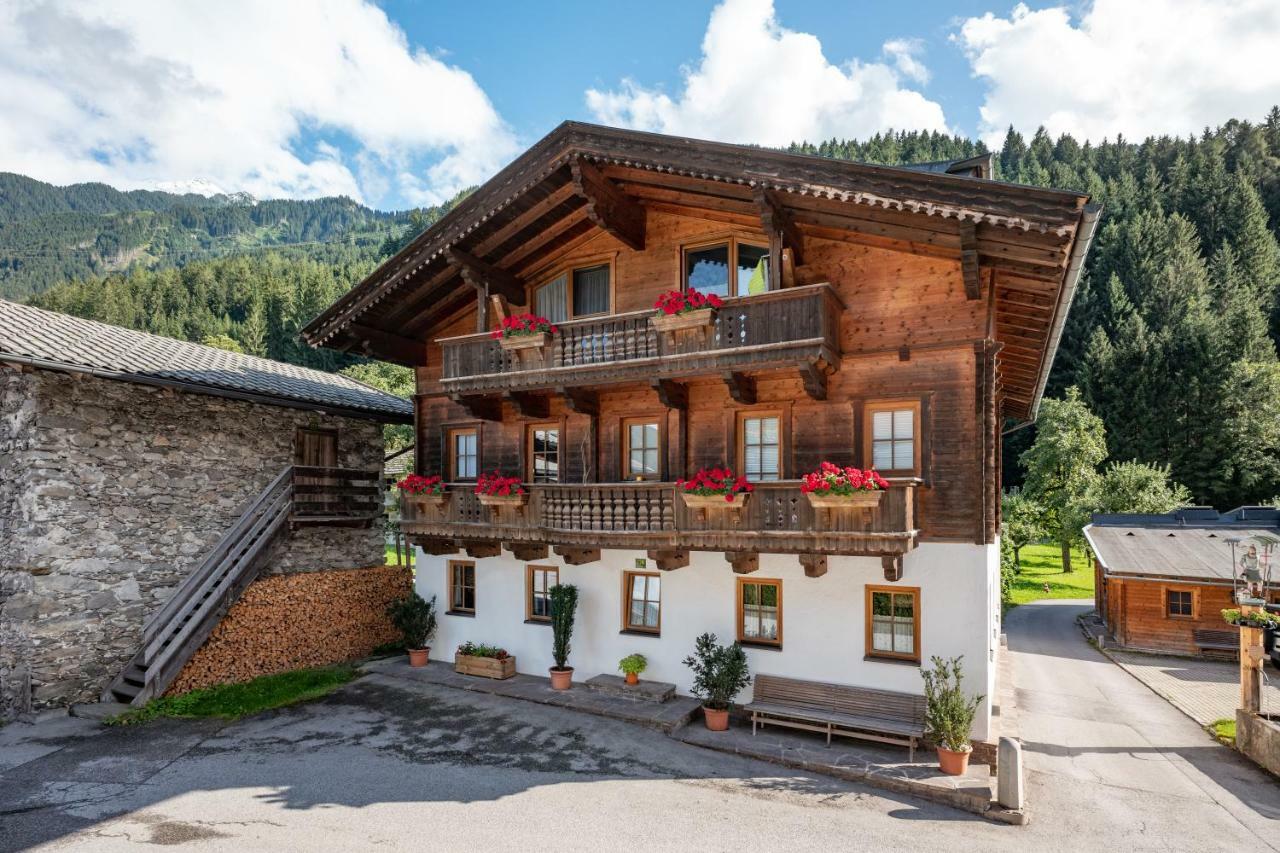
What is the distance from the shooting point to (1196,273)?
2571 inches

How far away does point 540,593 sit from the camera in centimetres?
1609

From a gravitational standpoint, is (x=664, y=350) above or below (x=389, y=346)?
below

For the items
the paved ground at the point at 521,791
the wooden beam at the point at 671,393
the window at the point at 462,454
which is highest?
the wooden beam at the point at 671,393

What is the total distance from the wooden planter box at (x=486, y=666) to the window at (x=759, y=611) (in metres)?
5.77

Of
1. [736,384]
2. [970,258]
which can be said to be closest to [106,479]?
[736,384]

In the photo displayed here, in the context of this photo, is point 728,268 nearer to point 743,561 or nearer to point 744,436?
point 744,436

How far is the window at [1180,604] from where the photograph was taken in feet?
75.7

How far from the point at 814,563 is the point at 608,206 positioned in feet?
27.3

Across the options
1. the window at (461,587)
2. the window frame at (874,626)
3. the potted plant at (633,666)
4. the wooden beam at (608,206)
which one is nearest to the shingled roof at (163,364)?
the window at (461,587)

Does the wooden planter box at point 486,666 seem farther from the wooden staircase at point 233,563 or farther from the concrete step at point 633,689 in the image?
the wooden staircase at point 233,563

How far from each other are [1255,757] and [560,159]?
57.0 ft

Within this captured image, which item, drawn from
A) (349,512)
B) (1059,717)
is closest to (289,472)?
(349,512)

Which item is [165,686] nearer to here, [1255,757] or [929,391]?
[929,391]

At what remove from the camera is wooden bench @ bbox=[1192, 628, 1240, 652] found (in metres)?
22.0
